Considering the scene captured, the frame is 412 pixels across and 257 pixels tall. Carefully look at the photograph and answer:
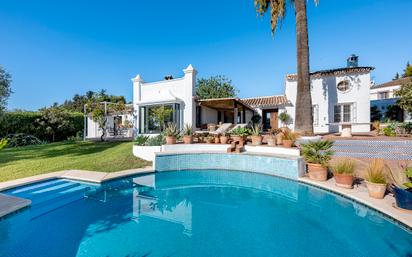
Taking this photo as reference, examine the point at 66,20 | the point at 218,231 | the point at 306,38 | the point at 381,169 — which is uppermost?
the point at 66,20

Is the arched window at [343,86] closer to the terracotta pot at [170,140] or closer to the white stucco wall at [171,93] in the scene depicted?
the white stucco wall at [171,93]

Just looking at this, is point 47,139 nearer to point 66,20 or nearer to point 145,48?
point 66,20

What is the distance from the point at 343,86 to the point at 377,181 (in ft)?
50.3

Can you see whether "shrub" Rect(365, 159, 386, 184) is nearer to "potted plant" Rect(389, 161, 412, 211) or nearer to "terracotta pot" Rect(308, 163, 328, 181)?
"potted plant" Rect(389, 161, 412, 211)

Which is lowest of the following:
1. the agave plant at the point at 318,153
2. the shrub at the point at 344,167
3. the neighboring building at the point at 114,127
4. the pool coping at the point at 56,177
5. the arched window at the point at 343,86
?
the pool coping at the point at 56,177

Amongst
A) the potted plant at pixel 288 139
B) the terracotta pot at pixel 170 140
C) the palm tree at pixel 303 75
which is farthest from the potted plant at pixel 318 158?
the terracotta pot at pixel 170 140

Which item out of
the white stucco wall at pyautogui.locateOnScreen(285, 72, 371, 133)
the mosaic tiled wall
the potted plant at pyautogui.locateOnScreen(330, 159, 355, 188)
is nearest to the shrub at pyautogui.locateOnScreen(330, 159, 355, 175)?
the potted plant at pyautogui.locateOnScreen(330, 159, 355, 188)

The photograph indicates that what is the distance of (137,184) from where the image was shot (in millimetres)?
8430

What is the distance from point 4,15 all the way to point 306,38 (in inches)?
770

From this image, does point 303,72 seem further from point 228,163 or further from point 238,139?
point 228,163

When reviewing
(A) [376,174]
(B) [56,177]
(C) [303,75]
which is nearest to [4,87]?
(B) [56,177]

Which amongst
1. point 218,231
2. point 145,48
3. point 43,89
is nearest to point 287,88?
point 145,48

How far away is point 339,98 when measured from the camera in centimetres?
1789

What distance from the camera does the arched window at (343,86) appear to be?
17.7 m
